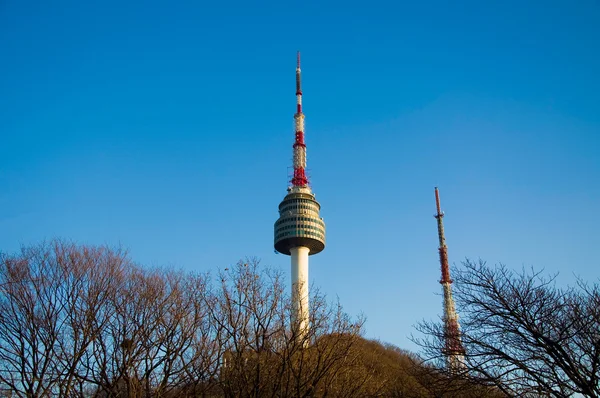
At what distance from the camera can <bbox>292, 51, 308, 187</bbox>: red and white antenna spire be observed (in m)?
79.8

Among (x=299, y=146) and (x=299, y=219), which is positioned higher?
(x=299, y=146)

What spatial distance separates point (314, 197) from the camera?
82.2m

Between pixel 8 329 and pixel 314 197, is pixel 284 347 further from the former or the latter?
pixel 314 197

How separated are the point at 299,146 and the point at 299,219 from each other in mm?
11345

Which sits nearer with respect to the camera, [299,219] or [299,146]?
[299,219]

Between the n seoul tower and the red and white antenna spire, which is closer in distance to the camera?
the n seoul tower

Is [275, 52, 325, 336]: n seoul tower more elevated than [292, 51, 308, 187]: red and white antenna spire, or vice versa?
[292, 51, 308, 187]: red and white antenna spire

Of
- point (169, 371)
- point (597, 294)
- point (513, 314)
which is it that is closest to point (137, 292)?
point (169, 371)

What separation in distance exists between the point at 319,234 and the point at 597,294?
226 feet

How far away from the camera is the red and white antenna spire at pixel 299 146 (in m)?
79.8

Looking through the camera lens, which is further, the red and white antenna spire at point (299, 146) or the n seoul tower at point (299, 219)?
the red and white antenna spire at point (299, 146)

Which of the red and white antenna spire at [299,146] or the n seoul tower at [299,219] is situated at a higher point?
the red and white antenna spire at [299,146]

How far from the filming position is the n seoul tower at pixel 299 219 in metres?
78.1

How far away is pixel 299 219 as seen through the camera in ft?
257
